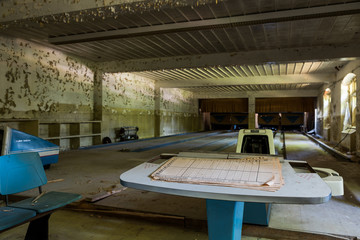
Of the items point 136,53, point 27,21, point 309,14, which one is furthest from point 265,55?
point 27,21

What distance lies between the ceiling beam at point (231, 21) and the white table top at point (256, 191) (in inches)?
174

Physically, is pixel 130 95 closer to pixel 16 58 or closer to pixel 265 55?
pixel 16 58

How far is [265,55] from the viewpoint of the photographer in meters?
8.09

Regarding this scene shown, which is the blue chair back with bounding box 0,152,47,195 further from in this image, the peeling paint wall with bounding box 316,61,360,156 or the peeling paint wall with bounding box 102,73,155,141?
the peeling paint wall with bounding box 102,73,155,141

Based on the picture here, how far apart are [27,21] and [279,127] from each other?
2552 centimetres

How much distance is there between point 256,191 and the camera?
1.29m

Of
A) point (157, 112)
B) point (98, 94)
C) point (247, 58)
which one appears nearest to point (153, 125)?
point (157, 112)

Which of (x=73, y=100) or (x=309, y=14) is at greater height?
(x=309, y=14)

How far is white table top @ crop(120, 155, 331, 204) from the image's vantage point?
1202 mm

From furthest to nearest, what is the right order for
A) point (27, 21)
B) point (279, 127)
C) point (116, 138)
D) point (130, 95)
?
point (279, 127), point (130, 95), point (116, 138), point (27, 21)

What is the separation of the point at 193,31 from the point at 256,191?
229 inches

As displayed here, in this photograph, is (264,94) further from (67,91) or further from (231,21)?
(231,21)

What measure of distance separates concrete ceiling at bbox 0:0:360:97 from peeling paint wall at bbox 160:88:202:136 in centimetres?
627

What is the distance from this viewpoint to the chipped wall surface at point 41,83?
688cm
